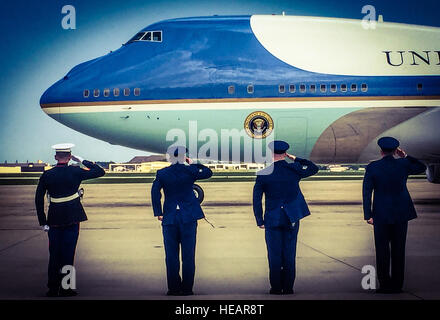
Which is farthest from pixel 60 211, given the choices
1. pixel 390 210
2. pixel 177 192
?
pixel 390 210

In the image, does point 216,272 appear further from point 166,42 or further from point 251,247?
point 166,42

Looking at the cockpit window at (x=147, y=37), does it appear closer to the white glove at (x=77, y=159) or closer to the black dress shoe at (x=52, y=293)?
the white glove at (x=77, y=159)

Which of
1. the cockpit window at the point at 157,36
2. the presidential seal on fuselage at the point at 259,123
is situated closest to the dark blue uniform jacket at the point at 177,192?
the presidential seal on fuselage at the point at 259,123

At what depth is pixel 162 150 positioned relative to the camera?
15531 millimetres

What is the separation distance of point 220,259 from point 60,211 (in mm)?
2878

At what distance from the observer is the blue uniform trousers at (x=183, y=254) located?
19.5 feet

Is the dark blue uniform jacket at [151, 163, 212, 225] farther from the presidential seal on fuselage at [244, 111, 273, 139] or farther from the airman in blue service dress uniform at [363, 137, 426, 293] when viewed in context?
the presidential seal on fuselage at [244, 111, 273, 139]

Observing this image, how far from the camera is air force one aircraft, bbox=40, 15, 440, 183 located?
14000mm

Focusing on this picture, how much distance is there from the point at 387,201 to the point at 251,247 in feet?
11.4

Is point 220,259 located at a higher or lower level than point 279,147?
lower

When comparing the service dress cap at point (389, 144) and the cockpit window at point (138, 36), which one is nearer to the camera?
the service dress cap at point (389, 144)

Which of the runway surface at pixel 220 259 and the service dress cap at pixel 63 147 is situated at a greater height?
the service dress cap at pixel 63 147

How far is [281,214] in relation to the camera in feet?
19.5

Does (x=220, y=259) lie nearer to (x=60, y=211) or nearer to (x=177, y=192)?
(x=177, y=192)
